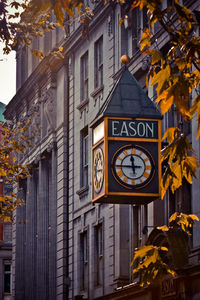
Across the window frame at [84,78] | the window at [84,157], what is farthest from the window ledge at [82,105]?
the window at [84,157]

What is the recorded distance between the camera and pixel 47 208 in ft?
146

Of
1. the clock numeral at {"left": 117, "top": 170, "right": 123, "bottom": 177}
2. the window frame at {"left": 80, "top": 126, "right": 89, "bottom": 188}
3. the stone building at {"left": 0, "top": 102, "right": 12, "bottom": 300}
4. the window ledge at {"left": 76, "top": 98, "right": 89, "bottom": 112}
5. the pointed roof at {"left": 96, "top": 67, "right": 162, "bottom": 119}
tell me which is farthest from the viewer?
the stone building at {"left": 0, "top": 102, "right": 12, "bottom": 300}

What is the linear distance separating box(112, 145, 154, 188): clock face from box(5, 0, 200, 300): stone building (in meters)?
2.05

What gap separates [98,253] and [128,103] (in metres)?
12.8

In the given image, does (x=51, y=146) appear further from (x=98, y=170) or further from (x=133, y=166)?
(x=133, y=166)

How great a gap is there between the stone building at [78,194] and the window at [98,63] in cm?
5

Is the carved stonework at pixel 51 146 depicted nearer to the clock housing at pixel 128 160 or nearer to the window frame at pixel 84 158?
the window frame at pixel 84 158

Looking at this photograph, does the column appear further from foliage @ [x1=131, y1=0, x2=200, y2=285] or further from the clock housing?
foliage @ [x1=131, y1=0, x2=200, y2=285]

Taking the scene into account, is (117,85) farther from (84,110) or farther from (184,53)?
(184,53)

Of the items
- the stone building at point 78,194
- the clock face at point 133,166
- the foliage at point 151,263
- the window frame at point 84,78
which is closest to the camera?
the foliage at point 151,263

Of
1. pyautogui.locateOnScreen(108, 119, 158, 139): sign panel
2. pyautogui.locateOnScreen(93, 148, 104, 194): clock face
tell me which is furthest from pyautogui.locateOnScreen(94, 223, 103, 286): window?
pyautogui.locateOnScreen(108, 119, 158, 139): sign panel

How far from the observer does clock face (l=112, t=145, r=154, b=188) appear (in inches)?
936

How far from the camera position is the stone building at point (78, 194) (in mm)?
29734

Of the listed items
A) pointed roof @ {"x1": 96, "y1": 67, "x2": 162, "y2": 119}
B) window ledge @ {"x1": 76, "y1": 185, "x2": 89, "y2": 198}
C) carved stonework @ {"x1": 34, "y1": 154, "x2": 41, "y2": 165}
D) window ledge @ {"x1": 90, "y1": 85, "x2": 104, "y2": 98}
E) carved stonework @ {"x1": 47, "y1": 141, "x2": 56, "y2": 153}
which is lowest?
window ledge @ {"x1": 76, "y1": 185, "x2": 89, "y2": 198}
